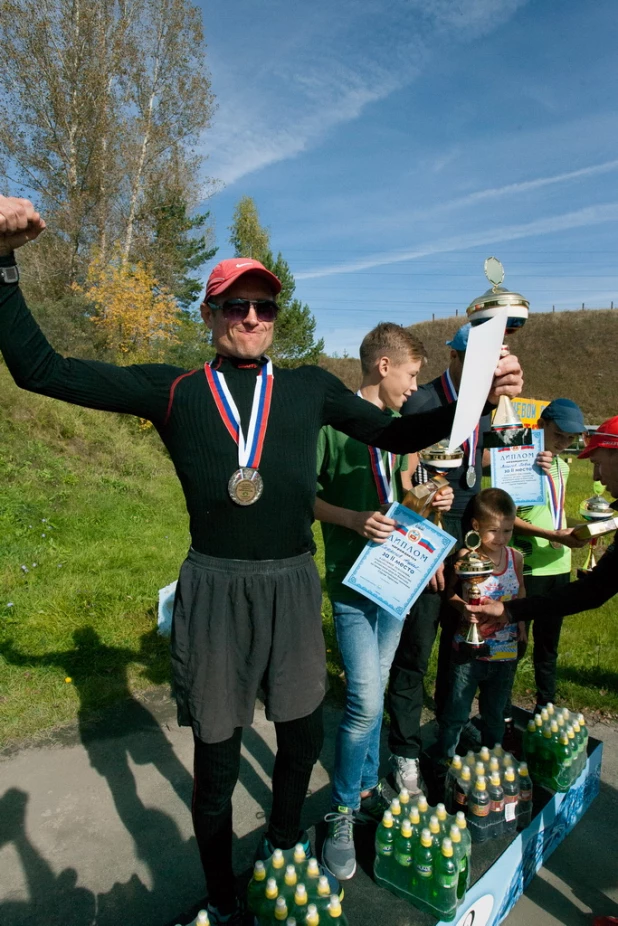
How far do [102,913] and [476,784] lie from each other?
167 centimetres

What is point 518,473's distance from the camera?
369 cm

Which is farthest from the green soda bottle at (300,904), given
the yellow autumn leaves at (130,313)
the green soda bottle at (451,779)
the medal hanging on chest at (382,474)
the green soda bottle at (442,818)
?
the yellow autumn leaves at (130,313)

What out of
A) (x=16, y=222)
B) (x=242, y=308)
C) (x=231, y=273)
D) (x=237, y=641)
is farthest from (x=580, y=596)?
(x=16, y=222)

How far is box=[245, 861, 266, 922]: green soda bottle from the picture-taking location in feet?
6.80

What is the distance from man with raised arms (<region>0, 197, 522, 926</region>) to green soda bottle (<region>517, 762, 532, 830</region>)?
3.98 ft

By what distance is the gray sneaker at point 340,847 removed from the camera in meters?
2.39

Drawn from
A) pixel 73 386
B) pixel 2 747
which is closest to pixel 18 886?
pixel 2 747

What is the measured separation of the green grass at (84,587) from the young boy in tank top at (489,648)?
128 cm

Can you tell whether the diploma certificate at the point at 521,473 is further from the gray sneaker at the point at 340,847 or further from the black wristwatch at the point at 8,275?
the black wristwatch at the point at 8,275

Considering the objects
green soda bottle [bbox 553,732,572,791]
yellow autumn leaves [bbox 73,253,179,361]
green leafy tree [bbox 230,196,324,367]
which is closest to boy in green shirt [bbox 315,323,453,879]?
green soda bottle [bbox 553,732,572,791]

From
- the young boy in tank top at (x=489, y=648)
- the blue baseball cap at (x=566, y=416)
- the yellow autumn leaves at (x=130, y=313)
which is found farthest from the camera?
the yellow autumn leaves at (x=130, y=313)

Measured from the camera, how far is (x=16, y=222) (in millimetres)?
1624

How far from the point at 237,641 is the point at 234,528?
15.1 inches

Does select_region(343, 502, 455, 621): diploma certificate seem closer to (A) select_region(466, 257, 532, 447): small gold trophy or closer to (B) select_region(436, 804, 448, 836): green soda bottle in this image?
(A) select_region(466, 257, 532, 447): small gold trophy
